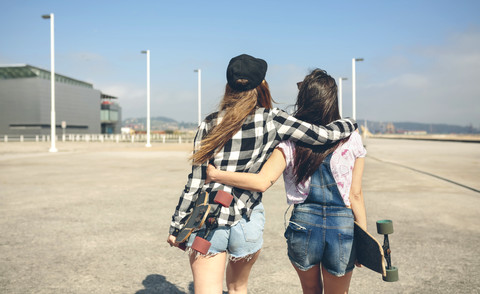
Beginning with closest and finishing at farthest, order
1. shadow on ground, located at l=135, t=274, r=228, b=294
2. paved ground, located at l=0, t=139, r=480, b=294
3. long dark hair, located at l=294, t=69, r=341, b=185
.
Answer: long dark hair, located at l=294, t=69, r=341, b=185 < shadow on ground, located at l=135, t=274, r=228, b=294 < paved ground, located at l=0, t=139, r=480, b=294

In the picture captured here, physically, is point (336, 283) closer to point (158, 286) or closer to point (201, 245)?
point (201, 245)

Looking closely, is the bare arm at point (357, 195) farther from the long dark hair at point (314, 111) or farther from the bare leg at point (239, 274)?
the bare leg at point (239, 274)

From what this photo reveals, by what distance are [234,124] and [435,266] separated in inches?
128

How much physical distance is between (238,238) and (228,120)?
583 millimetres

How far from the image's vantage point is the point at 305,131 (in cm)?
204

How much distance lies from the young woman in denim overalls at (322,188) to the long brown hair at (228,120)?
257 millimetres

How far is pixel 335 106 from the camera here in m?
2.21

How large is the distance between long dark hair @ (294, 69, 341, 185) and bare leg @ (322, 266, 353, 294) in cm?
53

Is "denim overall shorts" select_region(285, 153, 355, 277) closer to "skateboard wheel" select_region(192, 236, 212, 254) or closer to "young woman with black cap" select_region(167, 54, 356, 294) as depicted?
"young woman with black cap" select_region(167, 54, 356, 294)

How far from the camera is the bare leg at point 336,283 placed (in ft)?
7.15

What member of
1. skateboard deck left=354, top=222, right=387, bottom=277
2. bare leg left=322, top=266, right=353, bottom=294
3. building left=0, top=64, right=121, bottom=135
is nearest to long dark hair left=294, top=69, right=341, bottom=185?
skateboard deck left=354, top=222, right=387, bottom=277

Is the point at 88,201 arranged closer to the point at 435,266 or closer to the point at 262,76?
the point at 435,266

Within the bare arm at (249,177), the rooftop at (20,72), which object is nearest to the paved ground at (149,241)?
the bare arm at (249,177)

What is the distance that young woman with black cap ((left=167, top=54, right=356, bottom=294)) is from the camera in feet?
6.59
